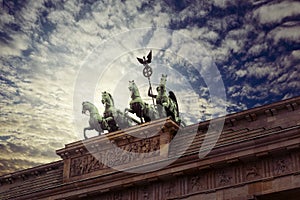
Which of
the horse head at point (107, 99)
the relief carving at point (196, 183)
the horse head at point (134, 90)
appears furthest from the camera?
the horse head at point (107, 99)

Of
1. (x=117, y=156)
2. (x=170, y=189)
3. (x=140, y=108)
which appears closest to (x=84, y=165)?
(x=117, y=156)

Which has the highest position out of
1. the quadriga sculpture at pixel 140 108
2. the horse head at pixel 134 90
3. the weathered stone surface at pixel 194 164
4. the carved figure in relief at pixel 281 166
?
the horse head at pixel 134 90

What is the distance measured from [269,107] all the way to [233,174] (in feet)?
11.5

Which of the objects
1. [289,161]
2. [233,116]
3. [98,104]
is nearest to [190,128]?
[233,116]

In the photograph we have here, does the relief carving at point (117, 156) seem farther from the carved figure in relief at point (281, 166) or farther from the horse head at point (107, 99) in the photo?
the carved figure in relief at point (281, 166)

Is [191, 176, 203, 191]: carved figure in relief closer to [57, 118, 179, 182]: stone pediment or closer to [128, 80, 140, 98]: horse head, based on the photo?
[57, 118, 179, 182]: stone pediment

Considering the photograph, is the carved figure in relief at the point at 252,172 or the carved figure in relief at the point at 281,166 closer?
the carved figure in relief at the point at 281,166

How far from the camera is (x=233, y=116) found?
28984 mm

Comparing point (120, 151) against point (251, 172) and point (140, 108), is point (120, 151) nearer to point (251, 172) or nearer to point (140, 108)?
point (140, 108)

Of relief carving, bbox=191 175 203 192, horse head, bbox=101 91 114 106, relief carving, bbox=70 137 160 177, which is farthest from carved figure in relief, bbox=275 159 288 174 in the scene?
horse head, bbox=101 91 114 106

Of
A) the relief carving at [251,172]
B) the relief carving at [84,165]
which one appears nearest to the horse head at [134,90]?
the relief carving at [84,165]

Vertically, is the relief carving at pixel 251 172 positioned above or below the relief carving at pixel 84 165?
below

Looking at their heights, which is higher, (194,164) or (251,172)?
(194,164)

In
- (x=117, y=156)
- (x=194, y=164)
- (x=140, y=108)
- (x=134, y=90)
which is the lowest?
(x=194, y=164)
